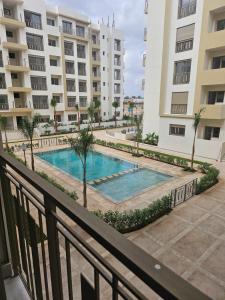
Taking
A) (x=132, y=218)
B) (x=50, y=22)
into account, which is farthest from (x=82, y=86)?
(x=132, y=218)

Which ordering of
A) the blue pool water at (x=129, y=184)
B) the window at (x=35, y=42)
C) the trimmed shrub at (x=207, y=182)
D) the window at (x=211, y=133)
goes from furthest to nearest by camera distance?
the window at (x=35, y=42)
the window at (x=211, y=133)
the blue pool water at (x=129, y=184)
the trimmed shrub at (x=207, y=182)

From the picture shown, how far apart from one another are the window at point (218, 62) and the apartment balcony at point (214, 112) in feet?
9.59

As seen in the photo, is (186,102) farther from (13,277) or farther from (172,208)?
(13,277)

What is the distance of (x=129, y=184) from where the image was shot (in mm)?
12141

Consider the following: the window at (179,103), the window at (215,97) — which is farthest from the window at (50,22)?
the window at (215,97)

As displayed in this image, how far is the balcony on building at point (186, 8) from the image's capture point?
16094 millimetres

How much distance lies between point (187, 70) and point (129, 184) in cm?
1090

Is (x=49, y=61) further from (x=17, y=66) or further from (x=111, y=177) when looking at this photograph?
(x=111, y=177)

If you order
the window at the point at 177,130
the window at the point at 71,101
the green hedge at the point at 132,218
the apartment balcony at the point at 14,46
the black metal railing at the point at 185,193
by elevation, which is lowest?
the black metal railing at the point at 185,193

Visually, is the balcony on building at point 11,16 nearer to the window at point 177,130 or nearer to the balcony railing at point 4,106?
the balcony railing at point 4,106

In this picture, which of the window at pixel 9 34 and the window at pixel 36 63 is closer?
the window at pixel 9 34

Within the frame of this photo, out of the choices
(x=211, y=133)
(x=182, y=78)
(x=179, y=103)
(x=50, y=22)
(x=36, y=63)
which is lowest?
(x=211, y=133)

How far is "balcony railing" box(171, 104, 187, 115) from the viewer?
17766 mm

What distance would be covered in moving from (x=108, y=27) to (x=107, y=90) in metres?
10.1
